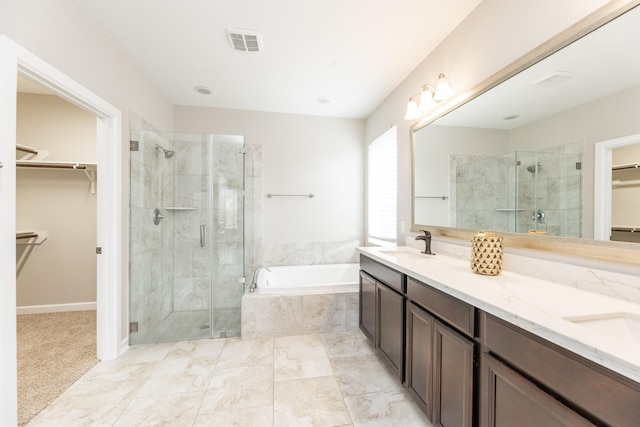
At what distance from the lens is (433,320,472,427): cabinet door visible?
1037 mm

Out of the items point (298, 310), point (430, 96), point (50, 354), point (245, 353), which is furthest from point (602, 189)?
point (50, 354)

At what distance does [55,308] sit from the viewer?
290 cm

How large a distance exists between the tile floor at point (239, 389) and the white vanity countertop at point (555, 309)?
35.3 inches

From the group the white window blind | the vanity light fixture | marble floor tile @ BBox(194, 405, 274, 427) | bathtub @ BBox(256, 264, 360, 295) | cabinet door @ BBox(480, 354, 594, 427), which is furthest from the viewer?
bathtub @ BBox(256, 264, 360, 295)

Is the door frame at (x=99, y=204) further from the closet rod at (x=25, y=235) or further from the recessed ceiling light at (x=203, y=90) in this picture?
the closet rod at (x=25, y=235)

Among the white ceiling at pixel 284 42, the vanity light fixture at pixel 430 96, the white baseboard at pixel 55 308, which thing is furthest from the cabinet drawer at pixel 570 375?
the white baseboard at pixel 55 308

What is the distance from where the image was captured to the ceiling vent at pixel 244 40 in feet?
6.19

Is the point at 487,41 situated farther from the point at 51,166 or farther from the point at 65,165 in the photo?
the point at 51,166

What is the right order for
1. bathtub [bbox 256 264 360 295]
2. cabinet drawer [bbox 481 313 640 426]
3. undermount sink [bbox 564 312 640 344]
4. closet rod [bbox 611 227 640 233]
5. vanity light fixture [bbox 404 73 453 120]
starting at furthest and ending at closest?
1. bathtub [bbox 256 264 360 295]
2. vanity light fixture [bbox 404 73 453 120]
3. closet rod [bbox 611 227 640 233]
4. undermount sink [bbox 564 312 640 344]
5. cabinet drawer [bbox 481 313 640 426]

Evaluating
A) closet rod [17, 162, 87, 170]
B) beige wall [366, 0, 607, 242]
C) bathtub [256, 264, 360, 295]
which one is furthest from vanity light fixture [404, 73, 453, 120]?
closet rod [17, 162, 87, 170]

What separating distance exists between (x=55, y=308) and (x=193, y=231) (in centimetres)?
188

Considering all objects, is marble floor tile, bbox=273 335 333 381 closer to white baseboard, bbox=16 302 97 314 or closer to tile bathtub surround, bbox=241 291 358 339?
tile bathtub surround, bbox=241 291 358 339

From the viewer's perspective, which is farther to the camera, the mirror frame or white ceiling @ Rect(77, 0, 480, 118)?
white ceiling @ Rect(77, 0, 480, 118)

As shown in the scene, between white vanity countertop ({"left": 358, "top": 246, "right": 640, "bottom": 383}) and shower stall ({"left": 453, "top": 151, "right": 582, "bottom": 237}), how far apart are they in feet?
0.97
